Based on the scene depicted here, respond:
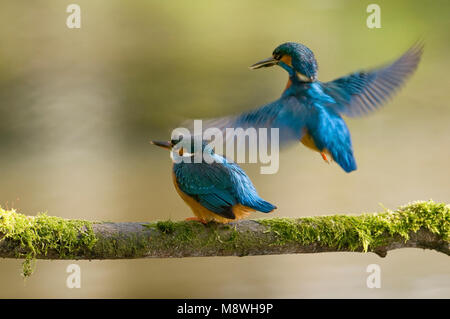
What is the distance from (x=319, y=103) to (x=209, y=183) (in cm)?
58

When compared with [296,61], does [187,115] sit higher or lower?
higher

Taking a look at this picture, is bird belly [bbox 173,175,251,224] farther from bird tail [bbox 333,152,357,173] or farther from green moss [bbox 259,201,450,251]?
bird tail [bbox 333,152,357,173]

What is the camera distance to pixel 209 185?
261cm

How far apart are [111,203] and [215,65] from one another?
268cm

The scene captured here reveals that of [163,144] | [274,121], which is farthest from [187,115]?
[274,121]

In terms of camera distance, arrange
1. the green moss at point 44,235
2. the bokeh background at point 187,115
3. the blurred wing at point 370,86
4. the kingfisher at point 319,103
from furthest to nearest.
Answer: the bokeh background at point 187,115
the blurred wing at point 370,86
the kingfisher at point 319,103
the green moss at point 44,235

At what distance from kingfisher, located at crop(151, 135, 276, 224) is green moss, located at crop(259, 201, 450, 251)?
188 millimetres

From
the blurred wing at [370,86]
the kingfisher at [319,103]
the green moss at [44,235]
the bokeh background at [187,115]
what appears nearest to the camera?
the green moss at [44,235]

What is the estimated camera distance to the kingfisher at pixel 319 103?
2.54m

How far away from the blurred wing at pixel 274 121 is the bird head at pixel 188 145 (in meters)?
0.15

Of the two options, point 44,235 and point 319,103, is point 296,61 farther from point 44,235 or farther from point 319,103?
point 44,235

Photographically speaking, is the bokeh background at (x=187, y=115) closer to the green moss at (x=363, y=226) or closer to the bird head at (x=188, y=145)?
the green moss at (x=363, y=226)

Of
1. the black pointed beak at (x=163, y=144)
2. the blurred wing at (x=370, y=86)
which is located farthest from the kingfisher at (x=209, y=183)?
the blurred wing at (x=370, y=86)

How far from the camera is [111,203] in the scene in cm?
646
